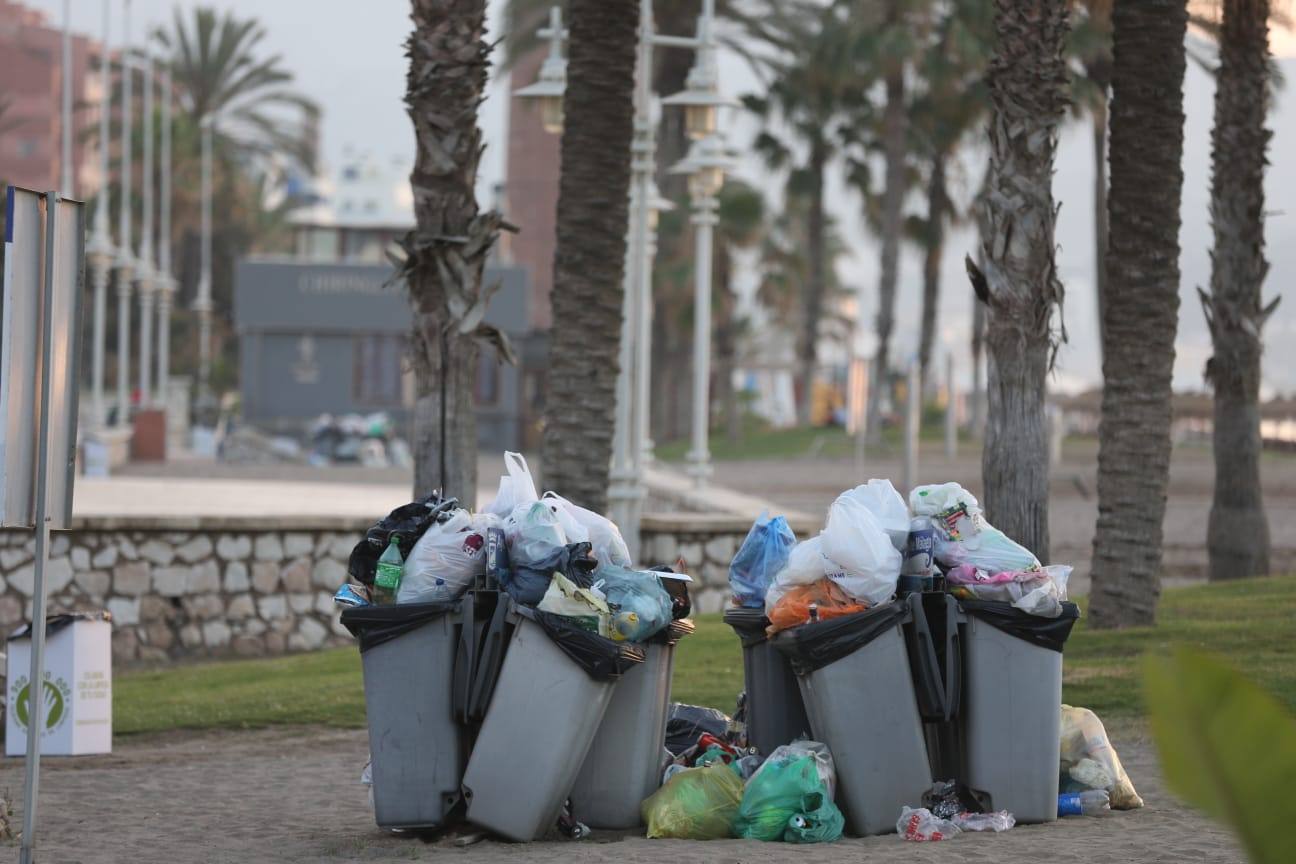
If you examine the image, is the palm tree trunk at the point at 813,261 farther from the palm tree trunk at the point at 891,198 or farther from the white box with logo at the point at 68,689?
the white box with logo at the point at 68,689

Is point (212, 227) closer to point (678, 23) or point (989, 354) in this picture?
point (678, 23)

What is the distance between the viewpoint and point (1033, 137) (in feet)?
32.7

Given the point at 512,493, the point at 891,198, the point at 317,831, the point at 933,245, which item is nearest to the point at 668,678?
the point at 512,493

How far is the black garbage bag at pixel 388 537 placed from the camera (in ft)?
21.6

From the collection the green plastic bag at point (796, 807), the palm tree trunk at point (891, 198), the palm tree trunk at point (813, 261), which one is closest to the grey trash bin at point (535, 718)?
the green plastic bag at point (796, 807)

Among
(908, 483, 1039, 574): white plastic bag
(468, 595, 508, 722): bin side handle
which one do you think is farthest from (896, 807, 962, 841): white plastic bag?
(468, 595, 508, 722): bin side handle

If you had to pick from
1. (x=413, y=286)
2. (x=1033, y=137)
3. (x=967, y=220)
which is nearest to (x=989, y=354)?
(x=1033, y=137)

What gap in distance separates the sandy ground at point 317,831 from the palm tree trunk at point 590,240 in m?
3.90

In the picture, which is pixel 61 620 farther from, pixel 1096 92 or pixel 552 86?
pixel 1096 92

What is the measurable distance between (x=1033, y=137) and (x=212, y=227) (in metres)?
65.0

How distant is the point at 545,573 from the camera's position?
21.0 feet

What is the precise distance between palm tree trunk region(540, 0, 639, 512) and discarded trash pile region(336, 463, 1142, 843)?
19.4 feet

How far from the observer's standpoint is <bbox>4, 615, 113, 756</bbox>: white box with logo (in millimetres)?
9180

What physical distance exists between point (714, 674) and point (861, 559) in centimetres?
464
